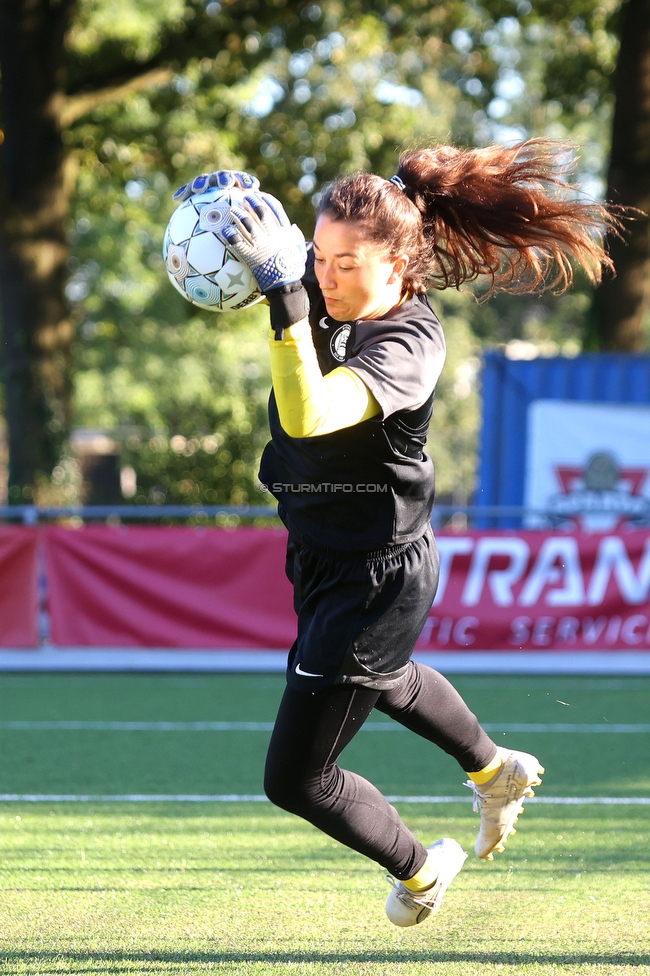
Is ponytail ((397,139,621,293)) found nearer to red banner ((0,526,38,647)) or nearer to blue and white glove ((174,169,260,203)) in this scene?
blue and white glove ((174,169,260,203))

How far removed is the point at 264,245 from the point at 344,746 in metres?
A: 1.41

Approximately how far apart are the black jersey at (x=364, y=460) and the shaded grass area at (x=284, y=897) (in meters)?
1.35

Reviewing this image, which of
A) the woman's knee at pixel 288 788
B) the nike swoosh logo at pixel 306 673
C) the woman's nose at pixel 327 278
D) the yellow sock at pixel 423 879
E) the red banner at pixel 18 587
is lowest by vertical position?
the red banner at pixel 18 587

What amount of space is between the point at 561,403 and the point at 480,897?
418 inches

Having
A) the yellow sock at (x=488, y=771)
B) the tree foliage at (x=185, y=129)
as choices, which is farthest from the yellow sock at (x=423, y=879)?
the tree foliage at (x=185, y=129)

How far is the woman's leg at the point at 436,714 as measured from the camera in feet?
10.9

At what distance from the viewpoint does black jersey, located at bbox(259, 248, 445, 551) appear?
2959 millimetres

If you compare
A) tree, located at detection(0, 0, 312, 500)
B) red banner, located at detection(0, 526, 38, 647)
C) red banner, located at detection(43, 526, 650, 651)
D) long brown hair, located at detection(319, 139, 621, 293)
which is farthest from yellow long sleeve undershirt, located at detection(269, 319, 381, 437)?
tree, located at detection(0, 0, 312, 500)

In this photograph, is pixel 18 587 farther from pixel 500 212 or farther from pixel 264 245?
pixel 264 245

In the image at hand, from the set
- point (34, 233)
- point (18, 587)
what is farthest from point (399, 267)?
point (34, 233)

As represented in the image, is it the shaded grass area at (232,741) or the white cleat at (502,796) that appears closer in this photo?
the white cleat at (502,796)

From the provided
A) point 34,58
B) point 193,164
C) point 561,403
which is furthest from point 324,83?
point 561,403

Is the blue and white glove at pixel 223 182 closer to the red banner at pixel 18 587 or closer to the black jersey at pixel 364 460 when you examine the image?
the black jersey at pixel 364 460

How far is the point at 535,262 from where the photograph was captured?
11.3 ft
